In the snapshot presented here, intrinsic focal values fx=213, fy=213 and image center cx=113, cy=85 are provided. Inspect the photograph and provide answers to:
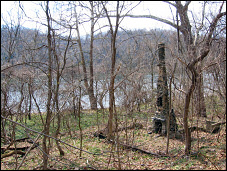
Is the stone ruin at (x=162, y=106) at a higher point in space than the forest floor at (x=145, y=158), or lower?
higher

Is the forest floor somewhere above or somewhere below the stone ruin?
below

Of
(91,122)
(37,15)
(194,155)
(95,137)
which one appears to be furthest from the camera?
(91,122)

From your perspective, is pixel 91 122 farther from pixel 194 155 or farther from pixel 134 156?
pixel 194 155

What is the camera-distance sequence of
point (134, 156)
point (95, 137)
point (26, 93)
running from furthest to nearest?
1. point (95, 137)
2. point (26, 93)
3. point (134, 156)

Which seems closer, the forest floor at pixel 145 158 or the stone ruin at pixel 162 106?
the forest floor at pixel 145 158

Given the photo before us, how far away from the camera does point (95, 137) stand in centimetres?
1033

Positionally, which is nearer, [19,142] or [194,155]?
[194,155]


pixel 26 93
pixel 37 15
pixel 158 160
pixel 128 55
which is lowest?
pixel 158 160

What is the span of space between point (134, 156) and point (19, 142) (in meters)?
5.46

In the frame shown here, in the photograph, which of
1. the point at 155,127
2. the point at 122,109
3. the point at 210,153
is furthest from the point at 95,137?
the point at 210,153

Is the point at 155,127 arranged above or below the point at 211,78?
below

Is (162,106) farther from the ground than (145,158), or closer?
farther from the ground

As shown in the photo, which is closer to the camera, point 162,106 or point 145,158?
point 145,158

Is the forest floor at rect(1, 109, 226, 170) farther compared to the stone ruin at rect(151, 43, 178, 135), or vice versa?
the stone ruin at rect(151, 43, 178, 135)
